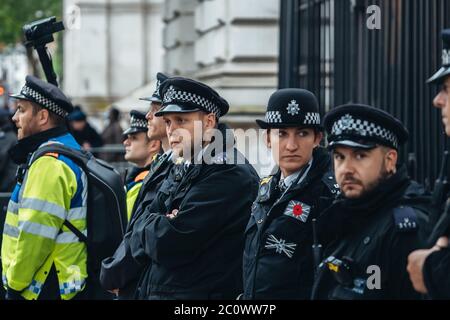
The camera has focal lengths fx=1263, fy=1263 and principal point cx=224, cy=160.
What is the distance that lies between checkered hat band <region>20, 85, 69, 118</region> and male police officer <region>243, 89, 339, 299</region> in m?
2.02

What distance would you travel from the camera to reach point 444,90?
206 inches

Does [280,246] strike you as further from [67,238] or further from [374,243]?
[67,238]

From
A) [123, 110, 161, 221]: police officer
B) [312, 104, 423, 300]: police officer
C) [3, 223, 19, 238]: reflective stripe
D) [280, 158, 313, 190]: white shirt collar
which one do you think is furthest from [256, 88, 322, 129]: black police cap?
[123, 110, 161, 221]: police officer

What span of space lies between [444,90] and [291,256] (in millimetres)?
1359

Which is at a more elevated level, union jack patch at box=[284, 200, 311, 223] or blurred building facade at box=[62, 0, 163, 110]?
blurred building facade at box=[62, 0, 163, 110]

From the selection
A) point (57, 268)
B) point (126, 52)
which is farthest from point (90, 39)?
point (57, 268)

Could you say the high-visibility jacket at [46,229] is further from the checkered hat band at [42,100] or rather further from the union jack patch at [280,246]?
the union jack patch at [280,246]

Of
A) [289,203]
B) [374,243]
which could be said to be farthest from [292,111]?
[374,243]

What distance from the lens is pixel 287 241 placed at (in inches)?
245

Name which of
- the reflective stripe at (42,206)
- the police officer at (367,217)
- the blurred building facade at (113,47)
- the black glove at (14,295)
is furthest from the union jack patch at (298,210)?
the blurred building facade at (113,47)

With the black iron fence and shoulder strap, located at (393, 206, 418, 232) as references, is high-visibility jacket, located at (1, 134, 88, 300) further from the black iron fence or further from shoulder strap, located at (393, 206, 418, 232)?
shoulder strap, located at (393, 206, 418, 232)

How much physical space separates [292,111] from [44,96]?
222 cm

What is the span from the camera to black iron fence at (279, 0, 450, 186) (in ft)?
27.9
